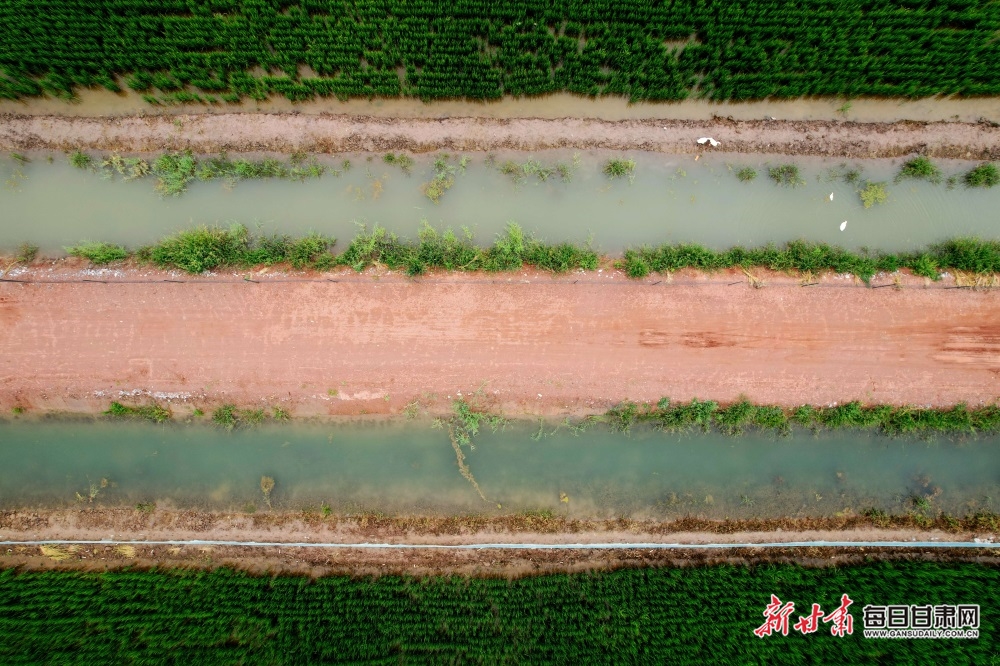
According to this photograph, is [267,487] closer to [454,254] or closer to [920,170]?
[454,254]

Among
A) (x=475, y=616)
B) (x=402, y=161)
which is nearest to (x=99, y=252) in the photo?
(x=402, y=161)

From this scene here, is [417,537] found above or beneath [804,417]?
beneath

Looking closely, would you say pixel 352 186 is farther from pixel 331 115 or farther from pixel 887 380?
pixel 887 380

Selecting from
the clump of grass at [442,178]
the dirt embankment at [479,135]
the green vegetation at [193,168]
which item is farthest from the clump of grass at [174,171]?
the clump of grass at [442,178]

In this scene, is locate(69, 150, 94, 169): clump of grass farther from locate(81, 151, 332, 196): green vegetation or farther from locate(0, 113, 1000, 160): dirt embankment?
locate(0, 113, 1000, 160): dirt embankment

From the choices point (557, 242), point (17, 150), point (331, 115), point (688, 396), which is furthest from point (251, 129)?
point (688, 396)

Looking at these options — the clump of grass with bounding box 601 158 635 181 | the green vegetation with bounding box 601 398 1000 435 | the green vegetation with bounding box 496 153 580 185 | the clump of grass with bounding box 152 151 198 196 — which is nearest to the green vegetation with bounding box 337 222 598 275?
the green vegetation with bounding box 496 153 580 185

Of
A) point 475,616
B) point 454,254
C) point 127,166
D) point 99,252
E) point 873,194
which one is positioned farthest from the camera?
point 873,194
